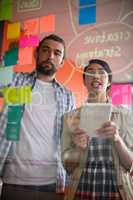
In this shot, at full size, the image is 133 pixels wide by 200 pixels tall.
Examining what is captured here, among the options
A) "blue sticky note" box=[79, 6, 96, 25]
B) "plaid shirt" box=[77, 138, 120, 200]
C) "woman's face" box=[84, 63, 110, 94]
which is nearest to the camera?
Result: "plaid shirt" box=[77, 138, 120, 200]

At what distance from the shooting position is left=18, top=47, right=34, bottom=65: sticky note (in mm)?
1399

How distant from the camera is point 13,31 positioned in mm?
1472

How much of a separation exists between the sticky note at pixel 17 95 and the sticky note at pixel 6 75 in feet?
0.12

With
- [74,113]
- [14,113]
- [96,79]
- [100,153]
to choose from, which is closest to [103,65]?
[96,79]

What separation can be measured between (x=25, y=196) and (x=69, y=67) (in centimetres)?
56

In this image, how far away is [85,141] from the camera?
3.80 ft

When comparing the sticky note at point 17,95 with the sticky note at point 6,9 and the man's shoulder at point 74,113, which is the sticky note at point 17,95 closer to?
the man's shoulder at point 74,113

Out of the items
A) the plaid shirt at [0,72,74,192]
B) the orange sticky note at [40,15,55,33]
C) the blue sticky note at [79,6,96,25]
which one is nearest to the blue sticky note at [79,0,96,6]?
the blue sticky note at [79,6,96,25]

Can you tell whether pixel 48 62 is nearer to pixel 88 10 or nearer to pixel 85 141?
pixel 88 10

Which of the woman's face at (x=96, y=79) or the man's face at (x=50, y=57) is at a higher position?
the man's face at (x=50, y=57)

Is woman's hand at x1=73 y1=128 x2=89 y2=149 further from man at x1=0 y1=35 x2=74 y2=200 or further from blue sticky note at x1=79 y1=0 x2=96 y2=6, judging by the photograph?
blue sticky note at x1=79 y1=0 x2=96 y2=6

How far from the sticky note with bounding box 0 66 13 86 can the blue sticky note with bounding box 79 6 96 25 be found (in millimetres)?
391

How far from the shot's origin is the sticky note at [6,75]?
4.74 ft

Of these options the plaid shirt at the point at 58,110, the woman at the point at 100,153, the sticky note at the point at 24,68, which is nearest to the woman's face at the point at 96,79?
the woman at the point at 100,153
